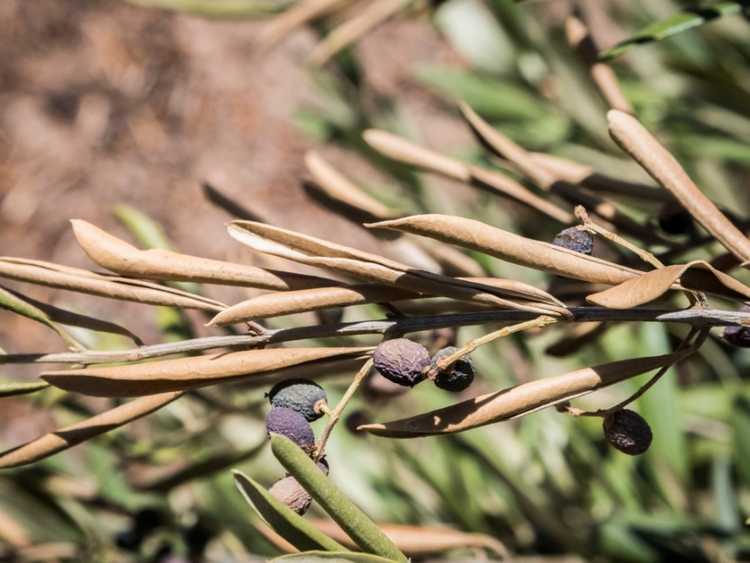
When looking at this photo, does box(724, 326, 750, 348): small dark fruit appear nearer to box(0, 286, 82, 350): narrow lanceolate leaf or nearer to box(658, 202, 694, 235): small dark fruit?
box(658, 202, 694, 235): small dark fruit

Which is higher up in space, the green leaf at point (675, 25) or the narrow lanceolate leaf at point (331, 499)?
the green leaf at point (675, 25)

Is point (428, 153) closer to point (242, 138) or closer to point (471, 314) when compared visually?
point (471, 314)

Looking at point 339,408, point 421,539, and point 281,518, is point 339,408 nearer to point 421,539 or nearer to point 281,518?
point 281,518

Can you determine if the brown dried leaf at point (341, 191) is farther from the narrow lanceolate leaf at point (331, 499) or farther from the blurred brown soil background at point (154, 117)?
the blurred brown soil background at point (154, 117)

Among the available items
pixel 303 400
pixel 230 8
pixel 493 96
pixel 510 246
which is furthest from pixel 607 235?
pixel 493 96

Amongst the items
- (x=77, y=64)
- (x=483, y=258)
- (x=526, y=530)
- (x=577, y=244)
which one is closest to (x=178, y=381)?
(x=577, y=244)

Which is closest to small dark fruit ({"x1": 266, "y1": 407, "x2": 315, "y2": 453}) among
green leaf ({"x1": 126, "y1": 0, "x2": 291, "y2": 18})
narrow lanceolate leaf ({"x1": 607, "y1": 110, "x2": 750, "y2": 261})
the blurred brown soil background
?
narrow lanceolate leaf ({"x1": 607, "y1": 110, "x2": 750, "y2": 261})

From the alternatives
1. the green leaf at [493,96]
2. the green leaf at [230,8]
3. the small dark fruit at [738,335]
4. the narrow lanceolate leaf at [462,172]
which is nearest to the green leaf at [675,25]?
the narrow lanceolate leaf at [462,172]
